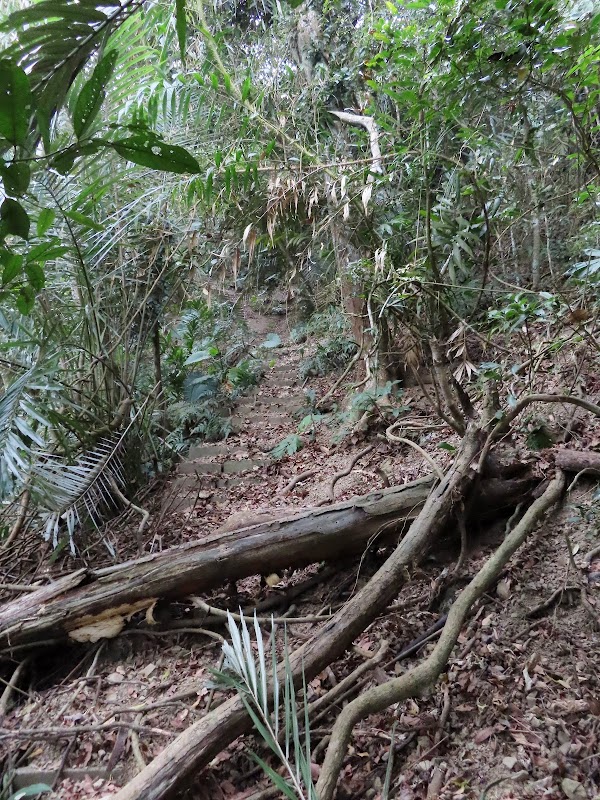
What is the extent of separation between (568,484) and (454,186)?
215cm

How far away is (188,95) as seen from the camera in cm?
334

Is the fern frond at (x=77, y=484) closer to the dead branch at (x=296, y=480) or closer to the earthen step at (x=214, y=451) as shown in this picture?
the dead branch at (x=296, y=480)

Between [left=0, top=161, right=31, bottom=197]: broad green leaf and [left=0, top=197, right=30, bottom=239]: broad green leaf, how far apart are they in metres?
0.02

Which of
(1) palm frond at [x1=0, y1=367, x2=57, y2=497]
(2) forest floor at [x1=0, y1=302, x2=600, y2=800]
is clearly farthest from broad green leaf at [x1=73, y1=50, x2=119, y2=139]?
(1) palm frond at [x1=0, y1=367, x2=57, y2=497]

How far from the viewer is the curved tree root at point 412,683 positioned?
54.4 inches

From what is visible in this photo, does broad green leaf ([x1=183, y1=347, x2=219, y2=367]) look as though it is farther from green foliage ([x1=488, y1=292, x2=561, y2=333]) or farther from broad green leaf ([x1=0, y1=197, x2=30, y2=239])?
broad green leaf ([x1=0, y1=197, x2=30, y2=239])

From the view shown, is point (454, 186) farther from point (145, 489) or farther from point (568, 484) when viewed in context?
point (145, 489)

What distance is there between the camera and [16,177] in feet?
1.76

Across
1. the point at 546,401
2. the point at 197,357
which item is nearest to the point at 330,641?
the point at 546,401

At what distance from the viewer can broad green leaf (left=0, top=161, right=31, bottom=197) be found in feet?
1.73

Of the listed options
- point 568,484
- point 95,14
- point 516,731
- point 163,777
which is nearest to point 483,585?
point 516,731

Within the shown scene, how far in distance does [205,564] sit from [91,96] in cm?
210

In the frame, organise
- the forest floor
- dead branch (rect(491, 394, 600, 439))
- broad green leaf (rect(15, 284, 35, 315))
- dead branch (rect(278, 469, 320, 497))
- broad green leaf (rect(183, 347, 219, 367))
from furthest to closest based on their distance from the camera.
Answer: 1. broad green leaf (rect(183, 347, 219, 367))
2. dead branch (rect(278, 469, 320, 497))
3. dead branch (rect(491, 394, 600, 439))
4. the forest floor
5. broad green leaf (rect(15, 284, 35, 315))

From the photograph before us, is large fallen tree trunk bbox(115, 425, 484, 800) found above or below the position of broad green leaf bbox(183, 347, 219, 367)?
below
